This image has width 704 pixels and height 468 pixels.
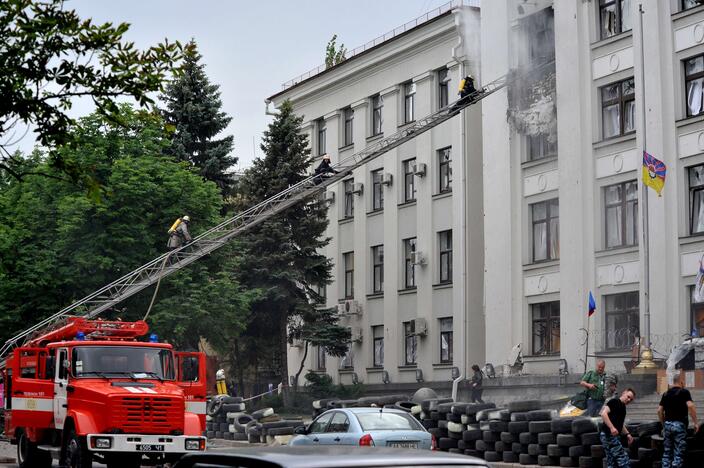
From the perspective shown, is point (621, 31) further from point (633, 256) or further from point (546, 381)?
point (546, 381)

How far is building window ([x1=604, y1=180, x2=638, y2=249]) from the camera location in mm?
34938

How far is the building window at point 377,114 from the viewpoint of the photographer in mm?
50281

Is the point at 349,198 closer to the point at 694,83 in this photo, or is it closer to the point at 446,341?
the point at 446,341

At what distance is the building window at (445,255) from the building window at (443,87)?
5141 millimetres

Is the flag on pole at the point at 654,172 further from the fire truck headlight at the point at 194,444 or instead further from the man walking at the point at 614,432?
the fire truck headlight at the point at 194,444

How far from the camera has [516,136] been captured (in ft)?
129

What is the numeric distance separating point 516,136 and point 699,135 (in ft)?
26.0

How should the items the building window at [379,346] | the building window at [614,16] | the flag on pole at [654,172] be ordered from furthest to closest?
the building window at [379,346] < the building window at [614,16] < the flag on pole at [654,172]

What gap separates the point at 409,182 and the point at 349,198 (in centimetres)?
512

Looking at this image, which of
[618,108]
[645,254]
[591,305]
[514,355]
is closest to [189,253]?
[514,355]

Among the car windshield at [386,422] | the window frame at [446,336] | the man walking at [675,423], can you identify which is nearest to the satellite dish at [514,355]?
the window frame at [446,336]

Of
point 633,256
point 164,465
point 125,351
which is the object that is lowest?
point 164,465

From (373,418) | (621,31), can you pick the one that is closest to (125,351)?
(373,418)

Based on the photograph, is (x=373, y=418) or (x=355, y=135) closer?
(x=373, y=418)
